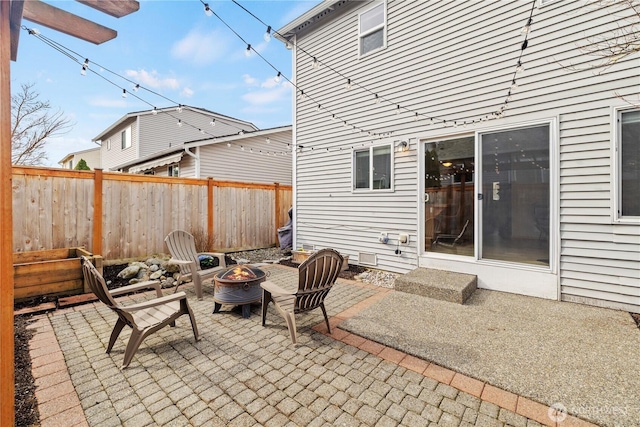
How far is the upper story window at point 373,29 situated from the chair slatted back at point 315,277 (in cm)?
495

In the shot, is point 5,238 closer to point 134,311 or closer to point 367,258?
point 134,311

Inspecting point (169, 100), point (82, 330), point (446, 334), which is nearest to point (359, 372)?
point (446, 334)

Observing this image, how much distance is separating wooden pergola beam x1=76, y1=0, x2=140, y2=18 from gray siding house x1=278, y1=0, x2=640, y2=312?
326 centimetres

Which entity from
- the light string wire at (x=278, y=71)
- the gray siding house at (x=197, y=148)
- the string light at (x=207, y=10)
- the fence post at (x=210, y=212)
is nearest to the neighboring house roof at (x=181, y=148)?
the gray siding house at (x=197, y=148)

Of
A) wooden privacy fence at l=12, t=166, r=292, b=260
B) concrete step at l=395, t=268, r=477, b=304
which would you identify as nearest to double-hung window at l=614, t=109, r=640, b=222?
concrete step at l=395, t=268, r=477, b=304

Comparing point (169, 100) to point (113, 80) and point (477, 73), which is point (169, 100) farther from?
point (477, 73)

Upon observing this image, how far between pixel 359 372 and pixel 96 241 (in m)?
5.51

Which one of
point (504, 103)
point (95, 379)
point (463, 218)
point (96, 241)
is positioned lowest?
point (95, 379)

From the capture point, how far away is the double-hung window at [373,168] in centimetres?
562

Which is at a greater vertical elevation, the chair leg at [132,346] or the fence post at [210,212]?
the fence post at [210,212]

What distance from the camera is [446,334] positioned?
2.98 metres

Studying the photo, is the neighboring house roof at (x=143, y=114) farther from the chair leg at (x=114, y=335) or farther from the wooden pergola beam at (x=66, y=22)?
the chair leg at (x=114, y=335)

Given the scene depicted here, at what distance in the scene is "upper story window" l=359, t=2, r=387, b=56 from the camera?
569cm

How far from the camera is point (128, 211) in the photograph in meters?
5.72
